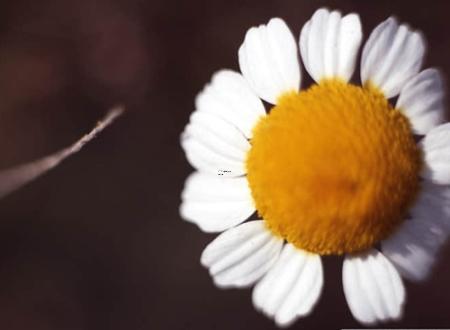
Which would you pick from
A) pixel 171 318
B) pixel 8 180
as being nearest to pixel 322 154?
pixel 8 180

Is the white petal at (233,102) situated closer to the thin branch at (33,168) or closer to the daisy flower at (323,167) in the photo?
the daisy flower at (323,167)

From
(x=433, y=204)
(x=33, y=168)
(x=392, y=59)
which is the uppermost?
(x=392, y=59)

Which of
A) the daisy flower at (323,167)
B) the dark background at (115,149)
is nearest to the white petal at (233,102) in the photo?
the daisy flower at (323,167)

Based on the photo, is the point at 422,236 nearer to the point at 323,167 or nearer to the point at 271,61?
the point at 323,167

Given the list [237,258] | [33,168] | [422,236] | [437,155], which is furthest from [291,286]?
[33,168]

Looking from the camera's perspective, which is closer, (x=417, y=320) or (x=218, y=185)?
(x=218, y=185)

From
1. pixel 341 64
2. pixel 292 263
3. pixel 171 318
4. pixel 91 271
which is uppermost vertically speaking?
pixel 341 64

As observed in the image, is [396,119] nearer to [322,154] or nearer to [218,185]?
[322,154]
